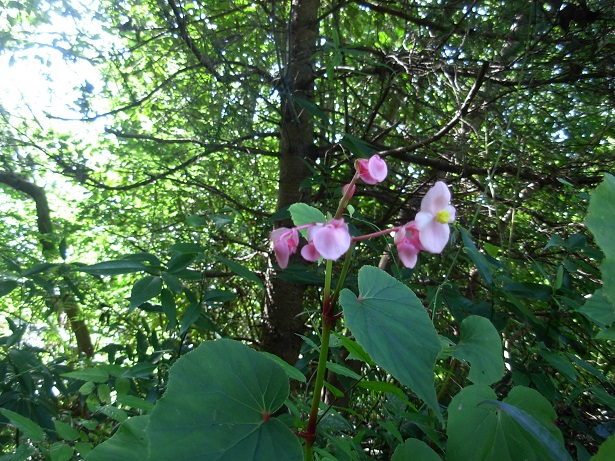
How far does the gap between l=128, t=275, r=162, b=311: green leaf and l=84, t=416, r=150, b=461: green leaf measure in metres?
0.51

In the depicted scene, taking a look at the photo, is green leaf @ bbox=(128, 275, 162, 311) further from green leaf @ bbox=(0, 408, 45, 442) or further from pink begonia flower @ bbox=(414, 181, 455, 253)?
pink begonia flower @ bbox=(414, 181, 455, 253)

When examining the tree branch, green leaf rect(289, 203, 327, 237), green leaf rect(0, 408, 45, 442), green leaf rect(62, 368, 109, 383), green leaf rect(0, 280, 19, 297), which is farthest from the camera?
the tree branch

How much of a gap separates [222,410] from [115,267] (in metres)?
0.80

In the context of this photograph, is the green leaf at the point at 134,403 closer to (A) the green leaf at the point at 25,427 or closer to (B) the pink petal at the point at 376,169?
(A) the green leaf at the point at 25,427

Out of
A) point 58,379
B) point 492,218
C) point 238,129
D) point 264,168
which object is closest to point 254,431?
point 58,379

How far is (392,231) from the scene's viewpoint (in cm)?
55

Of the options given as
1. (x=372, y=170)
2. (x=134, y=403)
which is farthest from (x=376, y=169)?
(x=134, y=403)

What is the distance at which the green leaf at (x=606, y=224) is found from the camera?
0.52 m

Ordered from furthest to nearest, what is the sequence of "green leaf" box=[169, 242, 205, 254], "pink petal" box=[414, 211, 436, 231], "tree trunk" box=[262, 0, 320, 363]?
"tree trunk" box=[262, 0, 320, 363] < "green leaf" box=[169, 242, 205, 254] < "pink petal" box=[414, 211, 436, 231]

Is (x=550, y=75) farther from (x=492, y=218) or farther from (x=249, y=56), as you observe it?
(x=249, y=56)

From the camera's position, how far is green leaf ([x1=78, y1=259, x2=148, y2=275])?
43.9 inches

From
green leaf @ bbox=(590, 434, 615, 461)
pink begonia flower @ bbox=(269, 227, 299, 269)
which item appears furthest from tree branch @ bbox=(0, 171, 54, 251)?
green leaf @ bbox=(590, 434, 615, 461)

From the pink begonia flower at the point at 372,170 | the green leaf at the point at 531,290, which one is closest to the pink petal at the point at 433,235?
the pink begonia flower at the point at 372,170

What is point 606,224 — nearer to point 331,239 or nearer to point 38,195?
point 331,239
